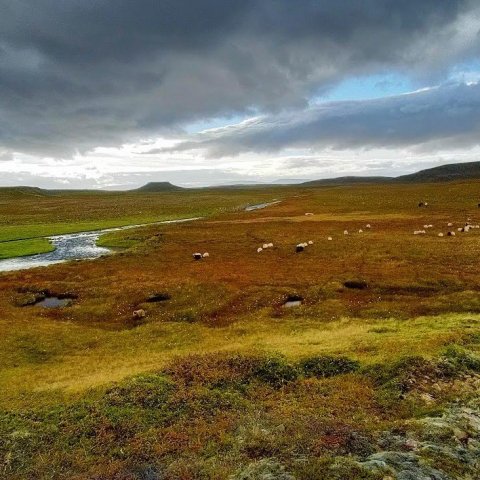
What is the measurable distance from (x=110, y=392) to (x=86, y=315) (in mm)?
21807

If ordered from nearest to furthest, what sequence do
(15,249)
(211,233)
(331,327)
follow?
(331,327)
(15,249)
(211,233)

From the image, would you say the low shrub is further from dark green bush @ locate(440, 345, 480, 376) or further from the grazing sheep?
the grazing sheep

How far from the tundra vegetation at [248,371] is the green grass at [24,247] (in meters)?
22.0

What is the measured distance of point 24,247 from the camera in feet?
277

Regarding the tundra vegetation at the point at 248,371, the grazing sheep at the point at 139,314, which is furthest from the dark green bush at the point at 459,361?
the grazing sheep at the point at 139,314

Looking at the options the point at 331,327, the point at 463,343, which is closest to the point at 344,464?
the point at 463,343

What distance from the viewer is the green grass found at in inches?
3080

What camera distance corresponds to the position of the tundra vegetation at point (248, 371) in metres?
16.6

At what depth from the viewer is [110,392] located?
22297 millimetres

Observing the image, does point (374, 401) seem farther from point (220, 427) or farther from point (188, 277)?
point (188, 277)

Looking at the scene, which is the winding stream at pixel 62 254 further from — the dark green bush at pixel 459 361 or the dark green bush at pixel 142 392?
the dark green bush at pixel 459 361

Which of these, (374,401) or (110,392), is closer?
(374,401)

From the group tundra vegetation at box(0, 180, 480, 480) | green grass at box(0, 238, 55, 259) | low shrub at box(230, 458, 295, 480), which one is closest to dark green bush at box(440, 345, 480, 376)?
tundra vegetation at box(0, 180, 480, 480)

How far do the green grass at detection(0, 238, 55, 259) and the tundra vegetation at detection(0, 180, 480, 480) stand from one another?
72.2ft
